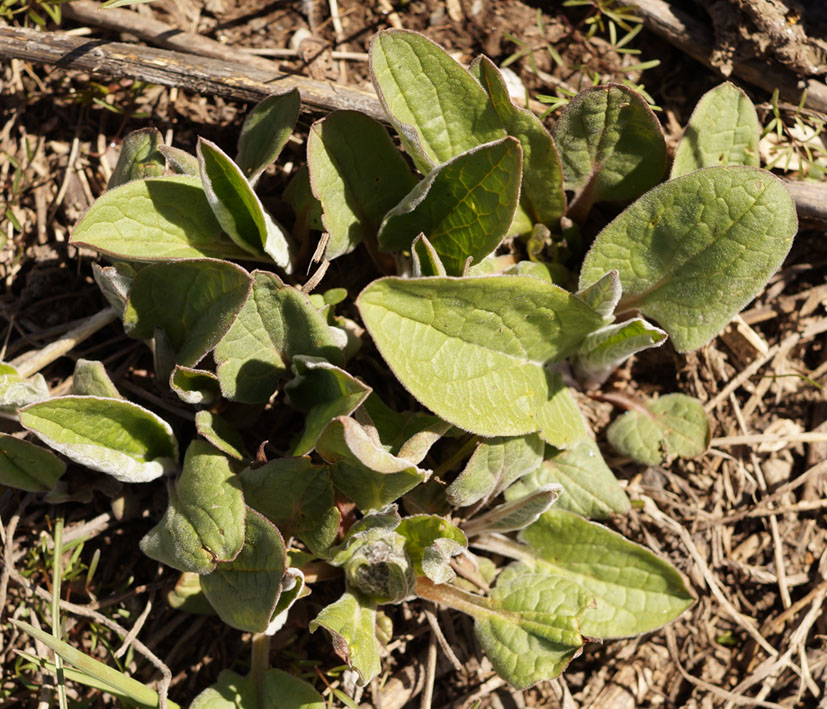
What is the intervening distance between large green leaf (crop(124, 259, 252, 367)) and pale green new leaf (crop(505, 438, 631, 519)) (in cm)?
102

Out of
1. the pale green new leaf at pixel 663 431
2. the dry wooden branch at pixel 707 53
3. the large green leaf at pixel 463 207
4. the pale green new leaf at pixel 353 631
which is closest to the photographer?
the pale green new leaf at pixel 353 631

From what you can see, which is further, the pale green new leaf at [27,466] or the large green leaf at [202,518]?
the pale green new leaf at [27,466]

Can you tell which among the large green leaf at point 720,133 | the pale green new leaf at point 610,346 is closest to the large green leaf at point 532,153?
the large green leaf at point 720,133

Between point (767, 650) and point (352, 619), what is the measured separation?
4.81 ft

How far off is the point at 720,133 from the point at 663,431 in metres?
0.96

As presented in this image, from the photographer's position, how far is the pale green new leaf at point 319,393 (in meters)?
1.92

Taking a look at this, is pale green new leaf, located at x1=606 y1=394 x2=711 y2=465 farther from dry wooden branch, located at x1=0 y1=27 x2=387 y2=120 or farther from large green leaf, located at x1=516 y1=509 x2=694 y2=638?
dry wooden branch, located at x1=0 y1=27 x2=387 y2=120

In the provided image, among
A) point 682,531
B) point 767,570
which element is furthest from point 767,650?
point 682,531

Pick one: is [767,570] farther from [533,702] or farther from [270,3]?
[270,3]

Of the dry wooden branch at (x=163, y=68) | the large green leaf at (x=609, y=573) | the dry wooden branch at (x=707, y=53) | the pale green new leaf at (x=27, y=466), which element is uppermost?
the dry wooden branch at (x=707, y=53)

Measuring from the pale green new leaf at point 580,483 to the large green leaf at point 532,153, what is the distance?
76 centimetres

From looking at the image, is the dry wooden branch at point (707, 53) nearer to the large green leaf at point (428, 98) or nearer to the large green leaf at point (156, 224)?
the large green leaf at point (428, 98)

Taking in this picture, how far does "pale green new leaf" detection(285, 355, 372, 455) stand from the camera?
75.5 inches

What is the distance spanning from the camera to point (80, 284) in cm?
266
